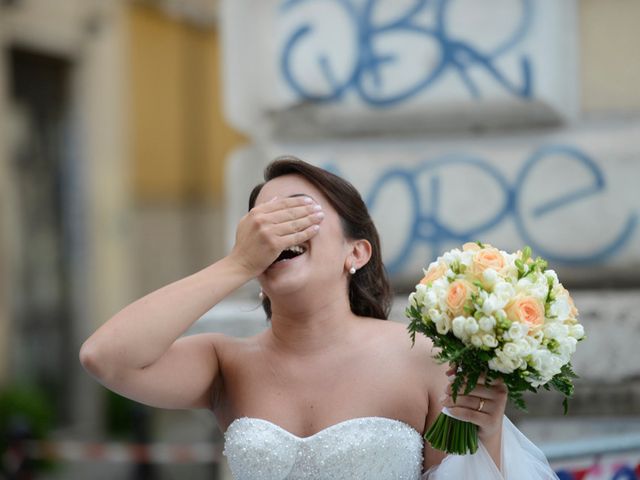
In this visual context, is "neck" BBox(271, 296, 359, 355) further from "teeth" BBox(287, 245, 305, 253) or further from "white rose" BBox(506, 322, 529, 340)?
"white rose" BBox(506, 322, 529, 340)

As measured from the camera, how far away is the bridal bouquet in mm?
2344

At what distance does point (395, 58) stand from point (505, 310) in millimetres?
2045

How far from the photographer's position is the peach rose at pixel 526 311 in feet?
7.72

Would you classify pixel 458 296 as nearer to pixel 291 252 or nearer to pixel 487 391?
pixel 487 391

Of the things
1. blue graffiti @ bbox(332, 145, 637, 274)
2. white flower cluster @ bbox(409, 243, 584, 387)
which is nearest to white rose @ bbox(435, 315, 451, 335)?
white flower cluster @ bbox(409, 243, 584, 387)

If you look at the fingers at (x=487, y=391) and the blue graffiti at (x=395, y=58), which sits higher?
the blue graffiti at (x=395, y=58)

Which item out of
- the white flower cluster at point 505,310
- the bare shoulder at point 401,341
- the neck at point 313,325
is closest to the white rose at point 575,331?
the white flower cluster at point 505,310

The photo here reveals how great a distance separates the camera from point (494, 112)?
13.7 ft

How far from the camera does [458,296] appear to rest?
7.83 ft

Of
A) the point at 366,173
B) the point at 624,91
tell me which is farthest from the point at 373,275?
the point at 624,91

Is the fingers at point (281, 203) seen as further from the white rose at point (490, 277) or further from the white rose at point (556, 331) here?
the white rose at point (556, 331)

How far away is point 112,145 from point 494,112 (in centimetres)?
799

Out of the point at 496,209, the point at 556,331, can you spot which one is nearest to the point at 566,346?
the point at 556,331

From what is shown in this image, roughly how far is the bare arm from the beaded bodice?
28 cm
